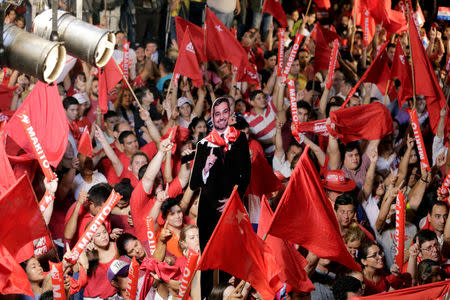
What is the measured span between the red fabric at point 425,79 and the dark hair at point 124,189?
2979mm

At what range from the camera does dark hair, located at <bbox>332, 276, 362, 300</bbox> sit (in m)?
4.26

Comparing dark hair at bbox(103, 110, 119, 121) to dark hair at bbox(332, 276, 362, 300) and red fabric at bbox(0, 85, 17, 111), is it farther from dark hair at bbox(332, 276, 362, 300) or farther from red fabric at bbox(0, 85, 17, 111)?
dark hair at bbox(332, 276, 362, 300)

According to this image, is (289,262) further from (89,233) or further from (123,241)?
(89,233)

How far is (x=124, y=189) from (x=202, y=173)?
98 centimetres

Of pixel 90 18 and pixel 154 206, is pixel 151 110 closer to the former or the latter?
pixel 90 18

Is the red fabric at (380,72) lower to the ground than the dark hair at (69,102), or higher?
higher

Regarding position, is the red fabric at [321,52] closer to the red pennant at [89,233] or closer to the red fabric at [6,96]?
the red fabric at [6,96]

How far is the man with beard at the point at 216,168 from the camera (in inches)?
193

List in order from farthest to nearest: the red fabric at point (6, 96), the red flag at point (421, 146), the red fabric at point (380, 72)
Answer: the red fabric at point (380, 72) < the red fabric at point (6, 96) < the red flag at point (421, 146)

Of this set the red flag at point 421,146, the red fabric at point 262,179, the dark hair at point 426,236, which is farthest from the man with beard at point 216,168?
the red flag at point 421,146

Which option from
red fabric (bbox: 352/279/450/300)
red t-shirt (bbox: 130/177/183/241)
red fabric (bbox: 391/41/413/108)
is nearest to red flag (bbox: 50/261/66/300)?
red t-shirt (bbox: 130/177/183/241)

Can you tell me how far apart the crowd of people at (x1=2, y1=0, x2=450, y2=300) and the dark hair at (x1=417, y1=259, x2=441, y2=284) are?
0.01 m

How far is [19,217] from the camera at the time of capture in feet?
12.9

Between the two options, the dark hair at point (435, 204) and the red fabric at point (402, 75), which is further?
the red fabric at point (402, 75)
